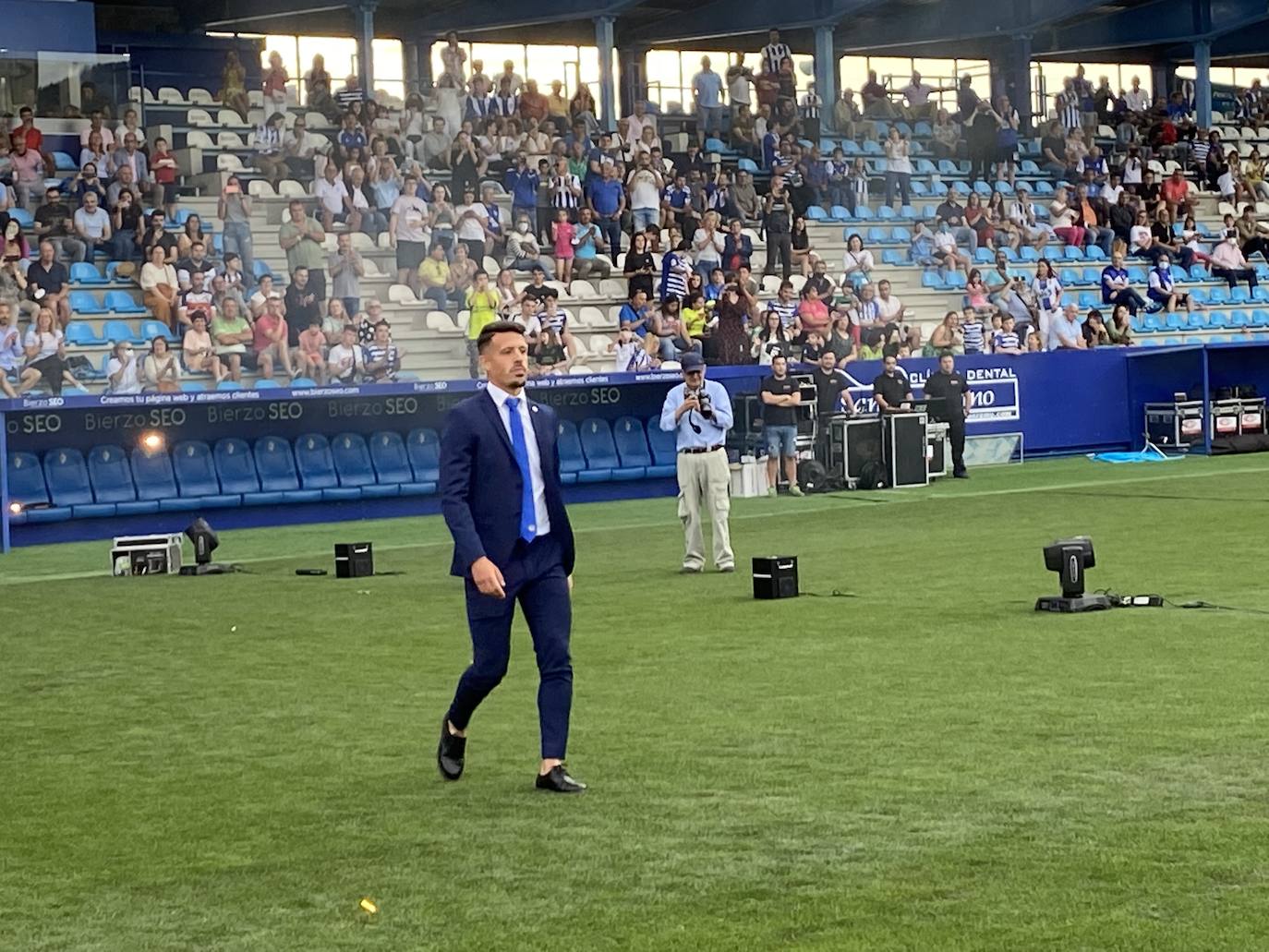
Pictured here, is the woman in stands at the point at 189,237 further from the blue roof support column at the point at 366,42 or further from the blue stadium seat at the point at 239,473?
the blue roof support column at the point at 366,42

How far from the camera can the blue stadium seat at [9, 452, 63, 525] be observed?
23406 millimetres

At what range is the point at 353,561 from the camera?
59.3 ft

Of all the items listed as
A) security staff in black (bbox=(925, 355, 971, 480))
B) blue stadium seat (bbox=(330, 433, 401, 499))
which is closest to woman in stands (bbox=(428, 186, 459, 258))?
blue stadium seat (bbox=(330, 433, 401, 499))

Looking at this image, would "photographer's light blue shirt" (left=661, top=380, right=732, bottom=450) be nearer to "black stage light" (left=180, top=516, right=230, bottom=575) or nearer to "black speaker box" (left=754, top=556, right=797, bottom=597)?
"black speaker box" (left=754, top=556, right=797, bottom=597)

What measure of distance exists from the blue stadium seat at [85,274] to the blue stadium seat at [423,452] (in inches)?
186

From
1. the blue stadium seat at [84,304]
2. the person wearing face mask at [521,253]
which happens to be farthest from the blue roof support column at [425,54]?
the blue stadium seat at [84,304]

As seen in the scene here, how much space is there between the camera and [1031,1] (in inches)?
1780

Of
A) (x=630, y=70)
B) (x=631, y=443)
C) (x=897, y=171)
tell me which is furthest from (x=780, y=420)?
(x=630, y=70)

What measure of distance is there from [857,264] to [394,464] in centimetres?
1117

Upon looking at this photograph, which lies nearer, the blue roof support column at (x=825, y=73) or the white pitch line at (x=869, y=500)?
the white pitch line at (x=869, y=500)

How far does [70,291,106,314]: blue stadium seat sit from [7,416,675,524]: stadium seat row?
2727 millimetres

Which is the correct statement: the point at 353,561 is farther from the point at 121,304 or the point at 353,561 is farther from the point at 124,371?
the point at 121,304

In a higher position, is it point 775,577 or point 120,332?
point 120,332

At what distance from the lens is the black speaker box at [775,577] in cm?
1536
